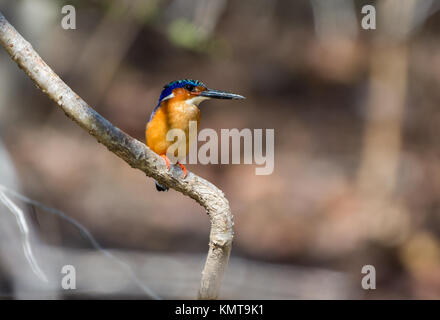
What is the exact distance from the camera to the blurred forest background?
6.25m

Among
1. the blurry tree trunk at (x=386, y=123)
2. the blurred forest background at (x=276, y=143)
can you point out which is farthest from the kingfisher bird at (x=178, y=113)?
the blurry tree trunk at (x=386, y=123)

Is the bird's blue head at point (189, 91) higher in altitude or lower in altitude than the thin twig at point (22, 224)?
higher

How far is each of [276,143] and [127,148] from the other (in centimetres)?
794

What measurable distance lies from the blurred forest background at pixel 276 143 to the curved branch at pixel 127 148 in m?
2.49

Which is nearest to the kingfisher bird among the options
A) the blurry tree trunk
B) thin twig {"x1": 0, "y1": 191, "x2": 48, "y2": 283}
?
thin twig {"x1": 0, "y1": 191, "x2": 48, "y2": 283}

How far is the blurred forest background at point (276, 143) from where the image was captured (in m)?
6.25

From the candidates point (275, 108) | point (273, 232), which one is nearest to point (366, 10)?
point (275, 108)

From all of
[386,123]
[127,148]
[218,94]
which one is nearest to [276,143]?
[386,123]

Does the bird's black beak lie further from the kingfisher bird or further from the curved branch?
the curved branch

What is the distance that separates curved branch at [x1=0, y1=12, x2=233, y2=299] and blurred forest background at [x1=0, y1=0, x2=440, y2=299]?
8.16 feet

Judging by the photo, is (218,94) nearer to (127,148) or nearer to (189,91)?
(189,91)

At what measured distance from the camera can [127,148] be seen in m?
2.14

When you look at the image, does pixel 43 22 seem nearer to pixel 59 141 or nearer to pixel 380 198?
A: pixel 59 141

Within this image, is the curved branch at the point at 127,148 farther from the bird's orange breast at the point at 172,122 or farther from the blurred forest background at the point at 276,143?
the blurred forest background at the point at 276,143
